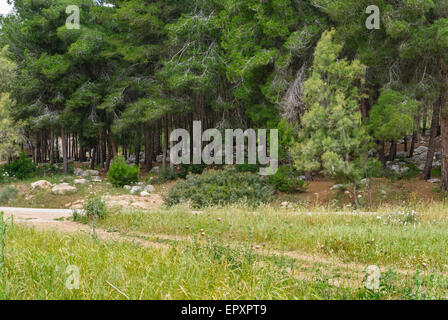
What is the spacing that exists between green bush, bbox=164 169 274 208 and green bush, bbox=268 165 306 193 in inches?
22.7

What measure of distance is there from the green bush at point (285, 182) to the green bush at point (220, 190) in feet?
1.89

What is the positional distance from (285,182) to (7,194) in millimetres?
11634

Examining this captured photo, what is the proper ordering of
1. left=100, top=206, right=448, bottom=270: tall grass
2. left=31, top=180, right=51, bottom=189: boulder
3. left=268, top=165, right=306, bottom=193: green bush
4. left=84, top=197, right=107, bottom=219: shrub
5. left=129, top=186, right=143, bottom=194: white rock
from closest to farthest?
left=100, top=206, right=448, bottom=270: tall grass, left=84, top=197, right=107, bottom=219: shrub, left=268, top=165, right=306, bottom=193: green bush, left=129, top=186, right=143, bottom=194: white rock, left=31, top=180, right=51, bottom=189: boulder

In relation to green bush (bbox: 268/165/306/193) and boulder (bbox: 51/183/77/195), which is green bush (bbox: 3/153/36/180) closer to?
boulder (bbox: 51/183/77/195)

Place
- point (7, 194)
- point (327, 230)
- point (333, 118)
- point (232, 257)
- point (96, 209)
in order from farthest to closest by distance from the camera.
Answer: point (7, 194), point (333, 118), point (96, 209), point (327, 230), point (232, 257)

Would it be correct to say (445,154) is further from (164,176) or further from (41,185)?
(41,185)

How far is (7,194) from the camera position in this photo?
625 inches

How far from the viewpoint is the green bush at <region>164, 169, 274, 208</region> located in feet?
41.1

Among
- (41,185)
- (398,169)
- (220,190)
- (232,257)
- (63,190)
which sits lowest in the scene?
(63,190)

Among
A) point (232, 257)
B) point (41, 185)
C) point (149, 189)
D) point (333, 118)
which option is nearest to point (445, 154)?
point (333, 118)

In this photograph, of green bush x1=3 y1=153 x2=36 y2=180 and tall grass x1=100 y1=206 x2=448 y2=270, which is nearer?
tall grass x1=100 y1=206 x2=448 y2=270

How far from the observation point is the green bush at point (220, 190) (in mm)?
12523

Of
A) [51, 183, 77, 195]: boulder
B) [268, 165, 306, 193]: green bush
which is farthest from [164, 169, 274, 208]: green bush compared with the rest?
[51, 183, 77, 195]: boulder

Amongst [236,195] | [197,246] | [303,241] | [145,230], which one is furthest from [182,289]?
[236,195]
